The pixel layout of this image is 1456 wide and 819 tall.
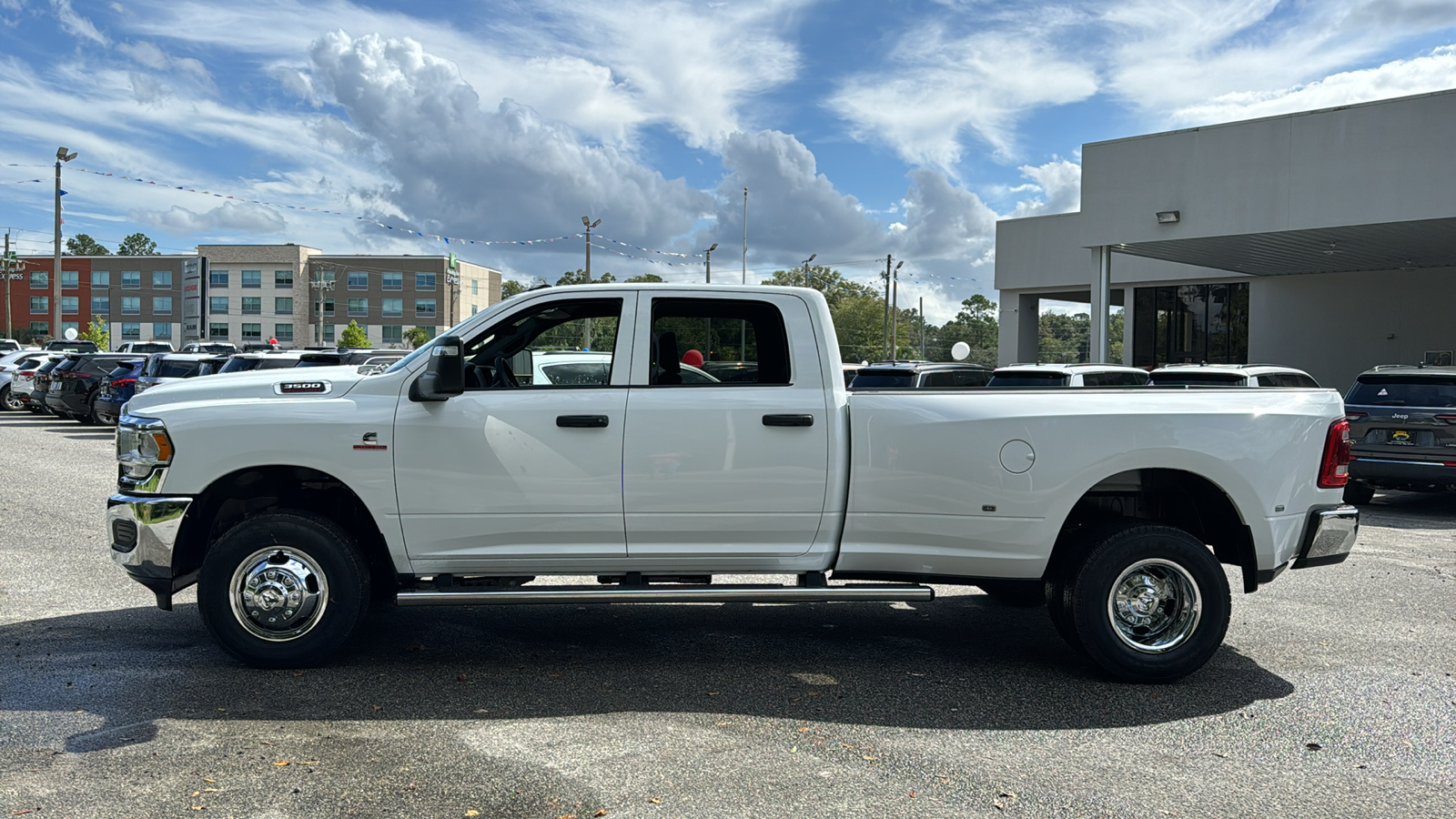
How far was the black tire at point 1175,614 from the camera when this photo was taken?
5695mm

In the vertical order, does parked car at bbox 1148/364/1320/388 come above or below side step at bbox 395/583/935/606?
above

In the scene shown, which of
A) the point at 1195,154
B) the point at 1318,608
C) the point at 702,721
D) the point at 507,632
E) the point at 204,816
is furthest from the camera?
the point at 1195,154

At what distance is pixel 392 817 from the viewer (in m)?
3.98

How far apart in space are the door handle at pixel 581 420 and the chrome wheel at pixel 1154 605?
275 centimetres

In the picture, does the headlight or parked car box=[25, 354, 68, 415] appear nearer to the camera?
the headlight

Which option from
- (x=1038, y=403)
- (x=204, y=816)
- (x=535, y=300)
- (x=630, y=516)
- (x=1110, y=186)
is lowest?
(x=204, y=816)

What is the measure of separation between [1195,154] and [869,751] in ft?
A: 66.8

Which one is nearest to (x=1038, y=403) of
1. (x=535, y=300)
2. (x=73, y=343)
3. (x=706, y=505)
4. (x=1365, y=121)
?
(x=706, y=505)

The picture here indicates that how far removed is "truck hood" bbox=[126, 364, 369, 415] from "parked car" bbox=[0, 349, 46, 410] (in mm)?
30773

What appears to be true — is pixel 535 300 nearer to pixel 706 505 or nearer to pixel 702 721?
pixel 706 505

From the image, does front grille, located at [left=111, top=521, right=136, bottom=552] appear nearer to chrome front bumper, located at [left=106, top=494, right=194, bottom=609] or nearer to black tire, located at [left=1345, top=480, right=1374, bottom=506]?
chrome front bumper, located at [left=106, top=494, right=194, bottom=609]

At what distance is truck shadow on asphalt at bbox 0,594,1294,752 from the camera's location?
17.1 feet

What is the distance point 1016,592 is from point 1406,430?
7.73 meters

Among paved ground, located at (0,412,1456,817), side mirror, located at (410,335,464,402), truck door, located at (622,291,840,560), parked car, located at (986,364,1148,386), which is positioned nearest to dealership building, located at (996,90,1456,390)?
parked car, located at (986,364,1148,386)
